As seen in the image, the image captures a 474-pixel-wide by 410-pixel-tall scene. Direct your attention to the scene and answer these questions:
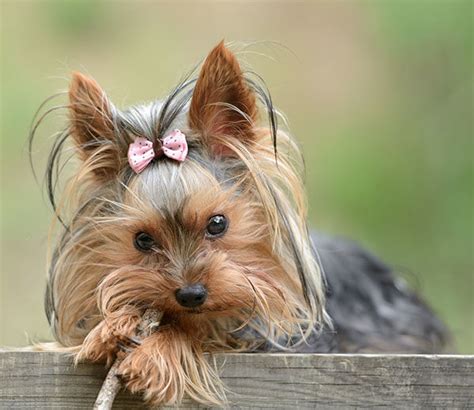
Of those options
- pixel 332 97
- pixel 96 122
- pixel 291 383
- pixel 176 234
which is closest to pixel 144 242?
pixel 176 234

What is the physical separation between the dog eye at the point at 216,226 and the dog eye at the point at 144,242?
139 millimetres

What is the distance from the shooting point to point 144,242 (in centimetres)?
245

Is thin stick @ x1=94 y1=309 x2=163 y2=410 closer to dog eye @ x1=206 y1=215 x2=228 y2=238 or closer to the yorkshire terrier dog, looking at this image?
the yorkshire terrier dog

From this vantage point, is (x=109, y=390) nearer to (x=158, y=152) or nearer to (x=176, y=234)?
(x=176, y=234)

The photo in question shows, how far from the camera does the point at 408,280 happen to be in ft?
14.9

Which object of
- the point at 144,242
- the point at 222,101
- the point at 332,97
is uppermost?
the point at 222,101

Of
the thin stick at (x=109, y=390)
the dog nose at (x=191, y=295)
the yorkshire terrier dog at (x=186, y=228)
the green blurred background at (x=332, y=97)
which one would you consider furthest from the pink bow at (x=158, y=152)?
the green blurred background at (x=332, y=97)

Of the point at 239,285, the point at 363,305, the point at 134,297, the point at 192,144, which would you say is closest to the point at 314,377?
the point at 239,285

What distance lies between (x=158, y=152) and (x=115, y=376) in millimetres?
595

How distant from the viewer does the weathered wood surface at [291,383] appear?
2.20 m

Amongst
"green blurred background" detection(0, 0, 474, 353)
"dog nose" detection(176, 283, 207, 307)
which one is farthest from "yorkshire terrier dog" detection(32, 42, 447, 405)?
"green blurred background" detection(0, 0, 474, 353)

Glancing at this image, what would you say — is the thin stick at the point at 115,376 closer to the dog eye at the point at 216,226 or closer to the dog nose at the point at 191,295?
the dog nose at the point at 191,295

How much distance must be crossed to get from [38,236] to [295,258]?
12.3ft

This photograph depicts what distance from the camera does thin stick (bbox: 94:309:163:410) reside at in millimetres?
2088
